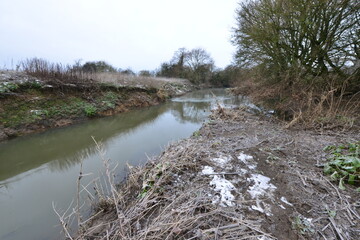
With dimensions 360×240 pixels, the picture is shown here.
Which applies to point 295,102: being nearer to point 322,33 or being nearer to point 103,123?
point 322,33

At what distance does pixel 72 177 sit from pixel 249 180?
3.43 m

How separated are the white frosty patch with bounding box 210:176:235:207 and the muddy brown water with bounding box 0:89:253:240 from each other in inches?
75.6

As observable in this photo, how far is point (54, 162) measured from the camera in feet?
13.4

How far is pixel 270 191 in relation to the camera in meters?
2.05

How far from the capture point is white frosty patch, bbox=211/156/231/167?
2.60m

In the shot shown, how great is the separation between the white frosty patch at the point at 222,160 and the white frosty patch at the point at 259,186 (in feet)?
1.47

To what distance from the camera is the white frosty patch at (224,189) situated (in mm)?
1867

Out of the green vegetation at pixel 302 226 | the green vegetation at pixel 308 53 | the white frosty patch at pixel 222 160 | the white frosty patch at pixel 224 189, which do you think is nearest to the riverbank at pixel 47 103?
the white frosty patch at pixel 222 160

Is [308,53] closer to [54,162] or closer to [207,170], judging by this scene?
[207,170]

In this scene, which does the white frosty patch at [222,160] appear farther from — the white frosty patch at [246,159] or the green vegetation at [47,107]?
the green vegetation at [47,107]

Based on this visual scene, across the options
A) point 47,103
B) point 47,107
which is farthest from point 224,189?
point 47,103

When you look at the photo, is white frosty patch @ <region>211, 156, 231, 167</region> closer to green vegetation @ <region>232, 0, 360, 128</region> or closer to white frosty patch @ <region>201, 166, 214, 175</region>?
white frosty patch @ <region>201, 166, 214, 175</region>

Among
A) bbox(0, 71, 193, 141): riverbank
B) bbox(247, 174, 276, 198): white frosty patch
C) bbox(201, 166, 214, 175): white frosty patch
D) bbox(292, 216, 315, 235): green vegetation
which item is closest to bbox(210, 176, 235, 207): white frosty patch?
bbox(201, 166, 214, 175): white frosty patch

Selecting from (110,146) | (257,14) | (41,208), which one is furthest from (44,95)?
(257,14)
